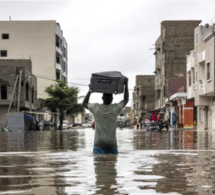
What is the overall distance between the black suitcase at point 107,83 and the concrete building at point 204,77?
107 ft

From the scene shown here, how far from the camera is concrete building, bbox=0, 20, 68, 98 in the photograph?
289 feet

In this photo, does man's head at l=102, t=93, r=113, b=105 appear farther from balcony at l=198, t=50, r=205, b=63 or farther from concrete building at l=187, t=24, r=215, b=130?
balcony at l=198, t=50, r=205, b=63

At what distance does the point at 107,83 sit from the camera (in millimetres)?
9727

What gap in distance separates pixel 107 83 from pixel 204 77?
3747 centimetres

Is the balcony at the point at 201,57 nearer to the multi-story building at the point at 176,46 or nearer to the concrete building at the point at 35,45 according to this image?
the multi-story building at the point at 176,46

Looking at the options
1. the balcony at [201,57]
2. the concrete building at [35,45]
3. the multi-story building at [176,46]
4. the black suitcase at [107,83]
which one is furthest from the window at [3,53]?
the black suitcase at [107,83]

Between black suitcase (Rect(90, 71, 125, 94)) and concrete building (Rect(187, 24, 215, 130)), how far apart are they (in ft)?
107

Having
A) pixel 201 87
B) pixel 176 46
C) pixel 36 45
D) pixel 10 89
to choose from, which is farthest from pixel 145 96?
pixel 201 87

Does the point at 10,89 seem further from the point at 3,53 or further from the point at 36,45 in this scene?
the point at 36,45

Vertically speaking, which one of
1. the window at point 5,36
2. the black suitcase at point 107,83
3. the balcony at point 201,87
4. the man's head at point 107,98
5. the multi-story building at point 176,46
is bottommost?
the man's head at point 107,98

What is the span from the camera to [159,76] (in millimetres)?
79750

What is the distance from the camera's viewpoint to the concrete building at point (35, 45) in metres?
88.1

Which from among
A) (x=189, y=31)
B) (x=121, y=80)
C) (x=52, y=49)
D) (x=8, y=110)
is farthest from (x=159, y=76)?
(x=121, y=80)

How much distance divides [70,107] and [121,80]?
6768 centimetres
